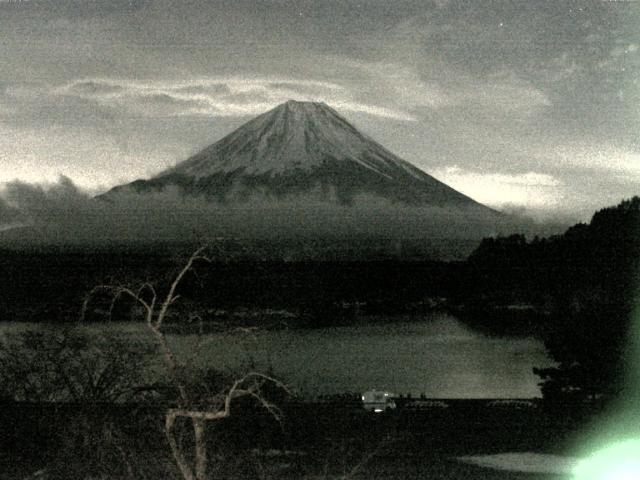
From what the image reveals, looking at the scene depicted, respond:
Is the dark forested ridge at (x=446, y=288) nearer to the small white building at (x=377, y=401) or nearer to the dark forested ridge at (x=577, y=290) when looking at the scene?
the dark forested ridge at (x=577, y=290)

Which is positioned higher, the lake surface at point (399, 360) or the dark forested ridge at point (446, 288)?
the dark forested ridge at point (446, 288)

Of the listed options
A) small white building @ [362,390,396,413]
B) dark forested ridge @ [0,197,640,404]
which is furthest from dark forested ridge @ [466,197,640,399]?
small white building @ [362,390,396,413]

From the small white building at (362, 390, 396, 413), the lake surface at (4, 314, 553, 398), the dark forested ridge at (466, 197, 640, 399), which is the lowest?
the lake surface at (4, 314, 553, 398)

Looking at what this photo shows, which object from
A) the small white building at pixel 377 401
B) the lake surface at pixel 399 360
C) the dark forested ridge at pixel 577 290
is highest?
the dark forested ridge at pixel 577 290

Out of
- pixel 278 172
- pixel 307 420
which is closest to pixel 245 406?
pixel 307 420

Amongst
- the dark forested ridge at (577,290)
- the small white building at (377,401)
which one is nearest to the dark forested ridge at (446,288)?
the dark forested ridge at (577,290)

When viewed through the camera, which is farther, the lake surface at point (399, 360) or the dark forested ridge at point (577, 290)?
the lake surface at point (399, 360)

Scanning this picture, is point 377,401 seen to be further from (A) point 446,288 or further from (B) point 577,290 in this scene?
(A) point 446,288

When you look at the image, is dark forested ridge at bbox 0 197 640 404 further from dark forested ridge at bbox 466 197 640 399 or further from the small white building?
the small white building
